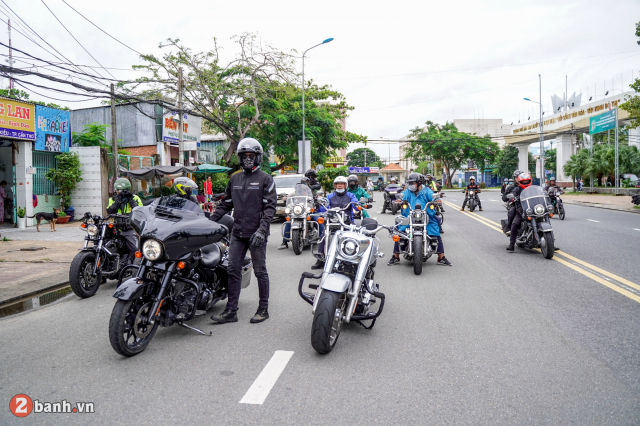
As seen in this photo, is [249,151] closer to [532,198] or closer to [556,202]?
[532,198]

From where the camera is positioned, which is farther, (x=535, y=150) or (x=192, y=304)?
(x=535, y=150)

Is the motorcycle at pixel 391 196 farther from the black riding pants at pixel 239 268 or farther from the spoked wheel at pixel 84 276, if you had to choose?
the black riding pants at pixel 239 268

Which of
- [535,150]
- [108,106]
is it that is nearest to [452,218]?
[108,106]

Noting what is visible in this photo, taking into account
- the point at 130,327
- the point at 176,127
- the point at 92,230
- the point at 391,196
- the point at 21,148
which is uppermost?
the point at 176,127

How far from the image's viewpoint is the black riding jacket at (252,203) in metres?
5.13

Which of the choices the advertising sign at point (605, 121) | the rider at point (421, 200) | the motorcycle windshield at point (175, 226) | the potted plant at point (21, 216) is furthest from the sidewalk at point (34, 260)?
the advertising sign at point (605, 121)

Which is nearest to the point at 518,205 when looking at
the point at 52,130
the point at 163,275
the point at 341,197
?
the point at 341,197

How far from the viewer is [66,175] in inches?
711

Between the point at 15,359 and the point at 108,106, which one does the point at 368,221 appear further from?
the point at 108,106

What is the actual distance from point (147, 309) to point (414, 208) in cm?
530

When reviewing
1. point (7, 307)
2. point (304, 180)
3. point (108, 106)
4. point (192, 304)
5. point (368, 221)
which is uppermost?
point (108, 106)

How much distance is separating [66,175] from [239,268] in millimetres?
15834

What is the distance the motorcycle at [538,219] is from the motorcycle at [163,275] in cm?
657

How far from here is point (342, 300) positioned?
445 centimetres
